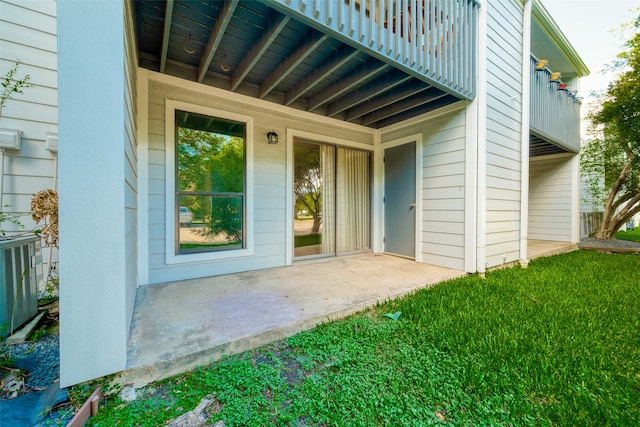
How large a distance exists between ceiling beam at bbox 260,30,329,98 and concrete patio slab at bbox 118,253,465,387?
241cm

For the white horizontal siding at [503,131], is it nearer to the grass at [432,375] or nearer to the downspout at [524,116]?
the downspout at [524,116]

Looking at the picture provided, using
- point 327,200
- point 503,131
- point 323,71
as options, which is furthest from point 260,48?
point 503,131

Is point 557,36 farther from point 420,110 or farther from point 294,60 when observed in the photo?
point 294,60

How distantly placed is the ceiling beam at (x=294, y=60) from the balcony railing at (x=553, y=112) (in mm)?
4229

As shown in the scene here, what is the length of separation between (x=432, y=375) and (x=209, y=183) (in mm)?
3027

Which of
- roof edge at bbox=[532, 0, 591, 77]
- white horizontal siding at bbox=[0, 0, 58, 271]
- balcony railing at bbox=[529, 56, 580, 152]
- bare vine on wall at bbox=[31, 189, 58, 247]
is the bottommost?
bare vine on wall at bbox=[31, 189, 58, 247]

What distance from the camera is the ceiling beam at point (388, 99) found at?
317 cm

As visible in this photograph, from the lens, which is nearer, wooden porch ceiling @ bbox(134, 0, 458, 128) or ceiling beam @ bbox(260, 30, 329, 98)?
wooden porch ceiling @ bbox(134, 0, 458, 128)

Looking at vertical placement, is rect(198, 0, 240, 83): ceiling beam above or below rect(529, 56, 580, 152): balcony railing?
below

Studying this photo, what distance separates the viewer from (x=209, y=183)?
3.19 meters

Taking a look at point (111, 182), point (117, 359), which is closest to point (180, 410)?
point (117, 359)

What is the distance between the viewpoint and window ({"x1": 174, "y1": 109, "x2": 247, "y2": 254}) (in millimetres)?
3025

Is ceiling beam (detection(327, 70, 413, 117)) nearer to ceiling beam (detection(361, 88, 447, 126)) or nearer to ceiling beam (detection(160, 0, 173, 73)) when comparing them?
ceiling beam (detection(361, 88, 447, 126))

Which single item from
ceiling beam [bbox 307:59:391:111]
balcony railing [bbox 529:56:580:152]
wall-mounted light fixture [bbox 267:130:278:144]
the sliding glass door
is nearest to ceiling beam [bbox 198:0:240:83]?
wall-mounted light fixture [bbox 267:130:278:144]
